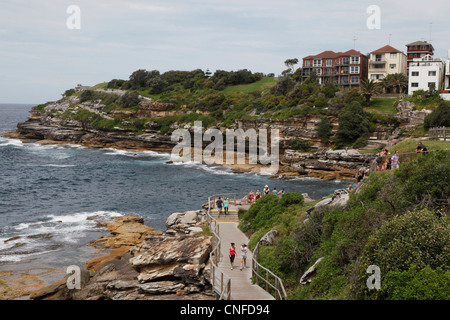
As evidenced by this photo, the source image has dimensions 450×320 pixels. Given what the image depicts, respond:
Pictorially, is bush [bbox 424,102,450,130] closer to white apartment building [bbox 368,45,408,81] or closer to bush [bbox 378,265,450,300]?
white apartment building [bbox 368,45,408,81]

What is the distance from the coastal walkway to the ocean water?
11122 millimetres

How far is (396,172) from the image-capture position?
1908 centimetres

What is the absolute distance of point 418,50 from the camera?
80.1m

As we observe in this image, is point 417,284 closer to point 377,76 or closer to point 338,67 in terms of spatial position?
point 377,76

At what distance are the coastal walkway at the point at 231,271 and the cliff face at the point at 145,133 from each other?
23532mm

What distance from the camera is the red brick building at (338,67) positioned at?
81938 millimetres

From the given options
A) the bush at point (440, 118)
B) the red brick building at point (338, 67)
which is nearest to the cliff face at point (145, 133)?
the bush at point (440, 118)

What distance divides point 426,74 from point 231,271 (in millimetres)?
63399

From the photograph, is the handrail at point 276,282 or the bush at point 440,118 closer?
the handrail at point 276,282

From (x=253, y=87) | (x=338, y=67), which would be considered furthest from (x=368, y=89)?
(x=253, y=87)

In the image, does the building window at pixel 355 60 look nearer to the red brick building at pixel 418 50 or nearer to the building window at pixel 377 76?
the building window at pixel 377 76

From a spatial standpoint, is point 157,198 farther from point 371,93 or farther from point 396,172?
point 371,93

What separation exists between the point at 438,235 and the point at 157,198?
37.8 m

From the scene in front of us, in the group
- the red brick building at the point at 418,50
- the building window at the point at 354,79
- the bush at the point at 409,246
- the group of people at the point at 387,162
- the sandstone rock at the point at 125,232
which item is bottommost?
the sandstone rock at the point at 125,232
